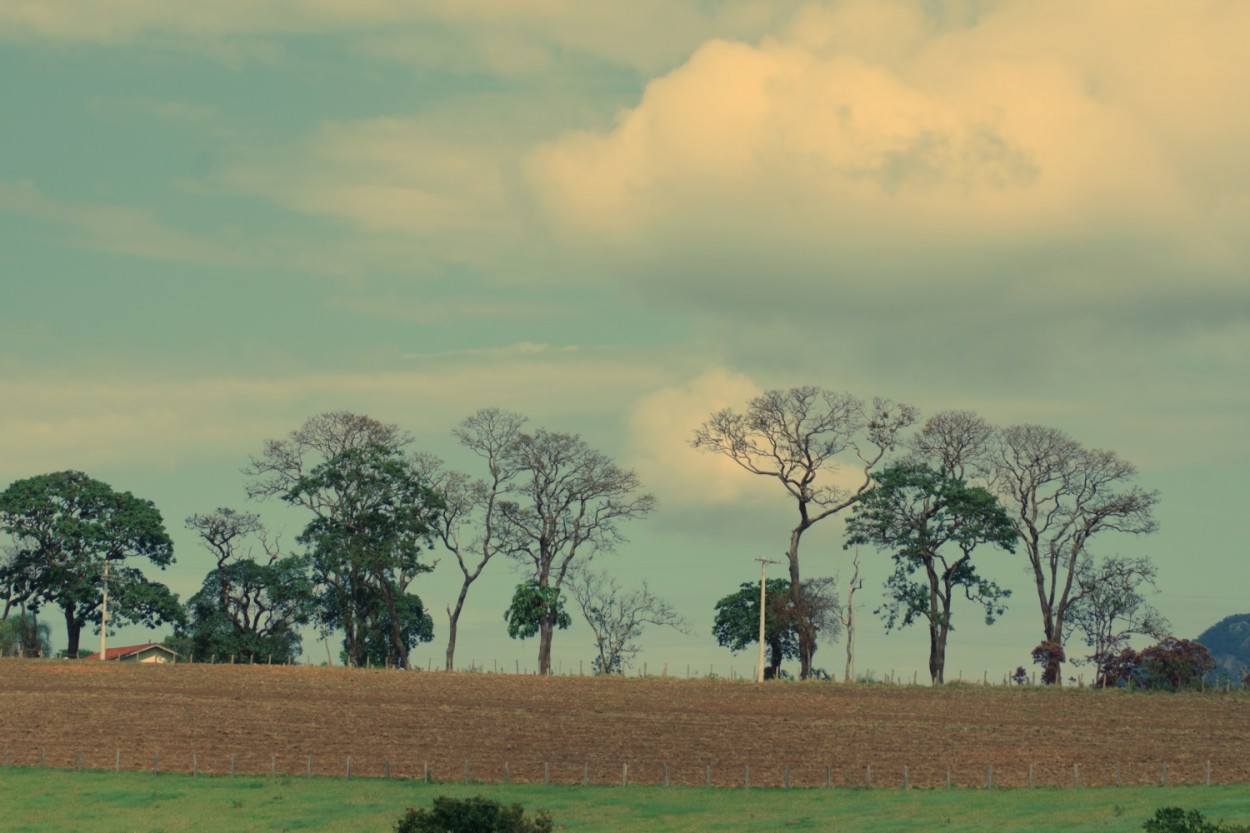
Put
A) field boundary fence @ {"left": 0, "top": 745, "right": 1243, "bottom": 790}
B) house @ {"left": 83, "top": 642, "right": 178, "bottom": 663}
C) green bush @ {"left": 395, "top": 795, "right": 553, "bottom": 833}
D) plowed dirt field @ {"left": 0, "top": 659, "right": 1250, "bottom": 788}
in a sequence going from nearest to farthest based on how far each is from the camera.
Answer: green bush @ {"left": 395, "top": 795, "right": 553, "bottom": 833} < field boundary fence @ {"left": 0, "top": 745, "right": 1243, "bottom": 790} < plowed dirt field @ {"left": 0, "top": 659, "right": 1250, "bottom": 788} < house @ {"left": 83, "top": 642, "right": 178, "bottom": 663}

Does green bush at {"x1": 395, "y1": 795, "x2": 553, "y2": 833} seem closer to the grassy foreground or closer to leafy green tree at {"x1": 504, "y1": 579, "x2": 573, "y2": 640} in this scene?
the grassy foreground

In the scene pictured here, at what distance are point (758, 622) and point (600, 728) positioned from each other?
37780 millimetres

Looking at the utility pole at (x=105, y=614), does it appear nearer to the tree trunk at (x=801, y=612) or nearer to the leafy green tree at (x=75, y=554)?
the leafy green tree at (x=75, y=554)

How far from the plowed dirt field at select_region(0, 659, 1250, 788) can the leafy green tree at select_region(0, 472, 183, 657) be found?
15.8 m

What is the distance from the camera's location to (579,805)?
2378 inches

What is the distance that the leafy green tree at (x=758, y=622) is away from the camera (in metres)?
111

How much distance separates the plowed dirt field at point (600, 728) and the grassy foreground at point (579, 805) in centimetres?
336

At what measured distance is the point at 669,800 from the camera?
202ft

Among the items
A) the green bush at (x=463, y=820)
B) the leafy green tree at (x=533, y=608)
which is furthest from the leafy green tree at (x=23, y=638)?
the green bush at (x=463, y=820)

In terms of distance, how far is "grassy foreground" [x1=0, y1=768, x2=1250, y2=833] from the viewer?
54.6 meters

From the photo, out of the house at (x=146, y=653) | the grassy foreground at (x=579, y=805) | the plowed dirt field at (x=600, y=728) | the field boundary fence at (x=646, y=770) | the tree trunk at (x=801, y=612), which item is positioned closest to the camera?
the grassy foreground at (x=579, y=805)

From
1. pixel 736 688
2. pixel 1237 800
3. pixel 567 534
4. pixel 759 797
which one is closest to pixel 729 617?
pixel 567 534

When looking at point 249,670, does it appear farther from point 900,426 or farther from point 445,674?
point 900,426

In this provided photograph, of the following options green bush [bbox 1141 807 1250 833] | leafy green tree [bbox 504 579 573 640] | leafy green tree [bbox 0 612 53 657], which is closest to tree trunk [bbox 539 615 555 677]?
leafy green tree [bbox 504 579 573 640]
